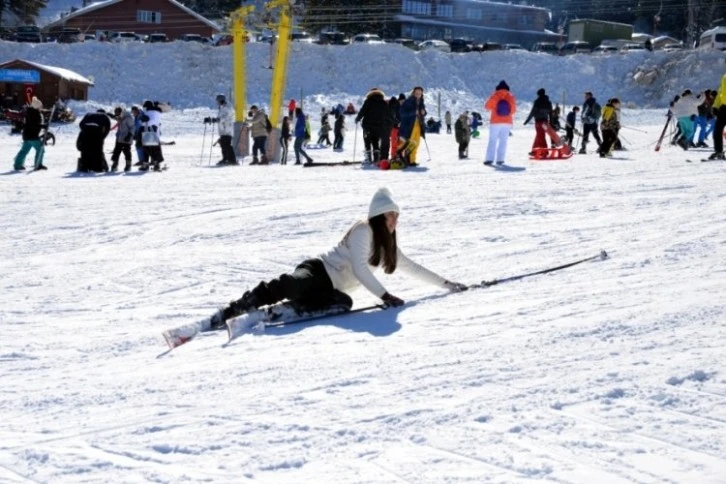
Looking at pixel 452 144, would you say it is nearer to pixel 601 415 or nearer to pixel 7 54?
pixel 601 415

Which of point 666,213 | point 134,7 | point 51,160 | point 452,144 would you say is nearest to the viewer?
point 666,213

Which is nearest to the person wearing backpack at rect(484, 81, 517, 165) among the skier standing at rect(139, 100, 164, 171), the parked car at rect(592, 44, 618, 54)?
the skier standing at rect(139, 100, 164, 171)

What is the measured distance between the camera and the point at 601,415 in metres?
4.16

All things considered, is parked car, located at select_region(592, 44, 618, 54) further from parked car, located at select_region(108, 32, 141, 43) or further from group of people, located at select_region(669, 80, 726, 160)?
group of people, located at select_region(669, 80, 726, 160)

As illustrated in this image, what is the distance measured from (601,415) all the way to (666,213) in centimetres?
621

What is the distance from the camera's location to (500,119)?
1606 cm

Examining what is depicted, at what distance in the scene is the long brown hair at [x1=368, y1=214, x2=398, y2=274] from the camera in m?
6.36

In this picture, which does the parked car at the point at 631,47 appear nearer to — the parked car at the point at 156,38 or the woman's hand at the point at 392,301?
the parked car at the point at 156,38

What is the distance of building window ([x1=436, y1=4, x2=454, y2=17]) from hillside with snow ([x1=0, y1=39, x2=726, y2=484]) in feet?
190

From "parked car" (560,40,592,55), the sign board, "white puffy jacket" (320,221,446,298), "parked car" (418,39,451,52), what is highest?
"parked car" (560,40,592,55)

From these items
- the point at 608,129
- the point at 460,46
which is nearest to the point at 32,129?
the point at 608,129

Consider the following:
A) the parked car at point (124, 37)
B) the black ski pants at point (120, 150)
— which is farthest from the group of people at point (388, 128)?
the parked car at point (124, 37)

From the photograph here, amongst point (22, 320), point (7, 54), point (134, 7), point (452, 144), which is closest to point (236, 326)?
point (22, 320)

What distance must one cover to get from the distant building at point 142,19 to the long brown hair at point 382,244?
5381 centimetres
